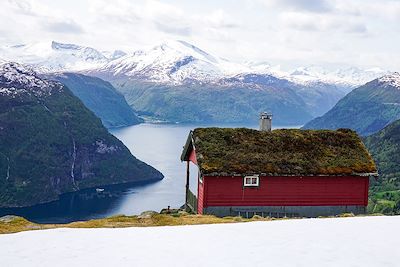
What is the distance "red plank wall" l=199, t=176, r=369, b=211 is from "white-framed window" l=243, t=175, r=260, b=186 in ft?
0.87

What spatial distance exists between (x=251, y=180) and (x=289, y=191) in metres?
3.02

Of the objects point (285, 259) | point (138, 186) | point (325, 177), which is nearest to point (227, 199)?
point (325, 177)

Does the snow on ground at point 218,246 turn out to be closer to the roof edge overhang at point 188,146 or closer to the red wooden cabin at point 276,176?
the red wooden cabin at point 276,176

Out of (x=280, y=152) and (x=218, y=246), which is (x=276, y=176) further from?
(x=218, y=246)

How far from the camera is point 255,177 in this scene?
36844 mm

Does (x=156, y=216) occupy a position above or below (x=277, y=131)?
below

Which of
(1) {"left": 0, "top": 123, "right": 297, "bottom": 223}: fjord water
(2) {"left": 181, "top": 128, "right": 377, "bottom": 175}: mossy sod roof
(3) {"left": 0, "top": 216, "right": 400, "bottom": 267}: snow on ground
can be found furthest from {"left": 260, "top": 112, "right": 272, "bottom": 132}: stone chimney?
(1) {"left": 0, "top": 123, "right": 297, "bottom": 223}: fjord water

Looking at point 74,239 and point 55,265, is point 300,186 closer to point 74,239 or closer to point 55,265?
point 74,239

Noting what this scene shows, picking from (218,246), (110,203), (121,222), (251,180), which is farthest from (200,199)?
(110,203)

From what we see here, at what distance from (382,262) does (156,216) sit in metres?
17.0

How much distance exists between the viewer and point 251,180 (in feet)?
121

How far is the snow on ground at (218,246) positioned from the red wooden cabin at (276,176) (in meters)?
13.9

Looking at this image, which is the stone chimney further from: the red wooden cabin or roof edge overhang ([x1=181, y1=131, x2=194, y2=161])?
roof edge overhang ([x1=181, y1=131, x2=194, y2=161])

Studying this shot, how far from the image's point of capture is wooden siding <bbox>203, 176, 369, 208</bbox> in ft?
120
